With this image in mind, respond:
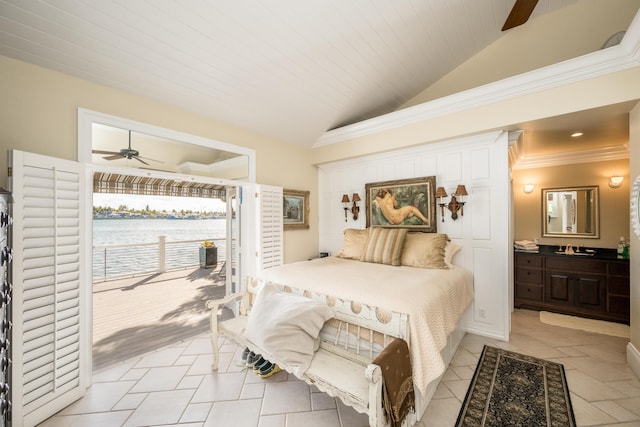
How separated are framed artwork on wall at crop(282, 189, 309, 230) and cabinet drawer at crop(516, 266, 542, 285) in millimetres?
3460

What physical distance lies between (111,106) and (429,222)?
385 cm

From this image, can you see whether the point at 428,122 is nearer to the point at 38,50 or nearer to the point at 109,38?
the point at 109,38

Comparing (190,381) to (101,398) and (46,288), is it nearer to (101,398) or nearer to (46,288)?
(101,398)

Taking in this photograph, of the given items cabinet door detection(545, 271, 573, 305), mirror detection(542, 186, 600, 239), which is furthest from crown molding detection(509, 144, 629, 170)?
cabinet door detection(545, 271, 573, 305)

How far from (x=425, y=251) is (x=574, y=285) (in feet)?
8.14

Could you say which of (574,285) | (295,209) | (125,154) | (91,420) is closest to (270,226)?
(295,209)

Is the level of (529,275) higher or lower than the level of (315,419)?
higher

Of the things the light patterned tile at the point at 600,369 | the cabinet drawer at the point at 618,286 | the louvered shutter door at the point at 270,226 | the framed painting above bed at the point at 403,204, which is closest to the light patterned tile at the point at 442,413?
the light patterned tile at the point at 600,369

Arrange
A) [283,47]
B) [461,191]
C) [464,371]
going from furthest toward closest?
[461,191] → [283,47] → [464,371]

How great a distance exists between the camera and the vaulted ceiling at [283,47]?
1942 mm

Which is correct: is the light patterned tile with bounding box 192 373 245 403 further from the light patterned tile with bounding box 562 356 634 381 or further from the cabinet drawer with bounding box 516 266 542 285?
the cabinet drawer with bounding box 516 266 542 285

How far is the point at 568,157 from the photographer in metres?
4.10

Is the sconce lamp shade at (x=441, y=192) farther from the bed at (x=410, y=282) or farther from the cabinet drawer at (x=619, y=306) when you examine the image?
the cabinet drawer at (x=619, y=306)

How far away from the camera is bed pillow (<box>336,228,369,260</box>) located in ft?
11.8
